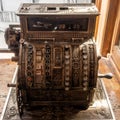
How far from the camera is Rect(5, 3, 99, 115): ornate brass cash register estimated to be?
160cm

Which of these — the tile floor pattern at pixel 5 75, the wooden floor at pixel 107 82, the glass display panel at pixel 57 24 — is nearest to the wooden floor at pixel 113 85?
the wooden floor at pixel 107 82

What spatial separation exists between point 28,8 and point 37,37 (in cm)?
25

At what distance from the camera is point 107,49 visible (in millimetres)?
2869

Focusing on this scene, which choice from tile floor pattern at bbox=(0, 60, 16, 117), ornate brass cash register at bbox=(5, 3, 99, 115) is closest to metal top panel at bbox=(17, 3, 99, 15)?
ornate brass cash register at bbox=(5, 3, 99, 115)

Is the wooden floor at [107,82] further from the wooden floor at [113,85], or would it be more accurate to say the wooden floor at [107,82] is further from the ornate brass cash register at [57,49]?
the ornate brass cash register at [57,49]

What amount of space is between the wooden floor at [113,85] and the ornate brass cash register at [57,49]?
1.55 ft

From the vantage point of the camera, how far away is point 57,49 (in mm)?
1658

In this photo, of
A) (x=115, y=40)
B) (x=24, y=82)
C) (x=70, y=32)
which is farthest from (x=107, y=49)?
(x=24, y=82)

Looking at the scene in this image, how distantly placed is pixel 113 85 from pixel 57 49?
1022 mm

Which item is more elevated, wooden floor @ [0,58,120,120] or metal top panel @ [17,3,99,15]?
metal top panel @ [17,3,99,15]

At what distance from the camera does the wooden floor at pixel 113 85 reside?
6.75ft

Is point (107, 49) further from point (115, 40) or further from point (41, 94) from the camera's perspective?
point (41, 94)

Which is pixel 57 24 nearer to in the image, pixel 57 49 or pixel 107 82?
pixel 57 49

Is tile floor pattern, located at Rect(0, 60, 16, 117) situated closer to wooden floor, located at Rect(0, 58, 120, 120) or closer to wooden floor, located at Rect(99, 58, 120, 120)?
wooden floor, located at Rect(0, 58, 120, 120)
